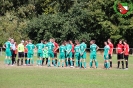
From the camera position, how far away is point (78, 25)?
204 ft

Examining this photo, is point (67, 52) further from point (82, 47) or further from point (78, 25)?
point (78, 25)

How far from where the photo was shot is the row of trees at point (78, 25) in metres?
59.4

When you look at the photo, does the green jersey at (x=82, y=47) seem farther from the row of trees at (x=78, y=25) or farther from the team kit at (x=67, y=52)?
the row of trees at (x=78, y=25)

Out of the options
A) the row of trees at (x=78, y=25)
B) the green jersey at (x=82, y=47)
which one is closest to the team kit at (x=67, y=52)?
the green jersey at (x=82, y=47)

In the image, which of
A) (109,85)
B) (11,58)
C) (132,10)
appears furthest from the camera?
(132,10)

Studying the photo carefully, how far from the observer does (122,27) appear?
2308 inches

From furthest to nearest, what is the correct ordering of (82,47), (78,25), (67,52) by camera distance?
(78,25) < (67,52) < (82,47)

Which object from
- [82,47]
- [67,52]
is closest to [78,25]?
[67,52]

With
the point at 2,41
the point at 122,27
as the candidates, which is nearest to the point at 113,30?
the point at 122,27

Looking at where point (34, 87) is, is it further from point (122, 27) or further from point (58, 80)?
point (122, 27)

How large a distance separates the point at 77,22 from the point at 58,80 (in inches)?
1681

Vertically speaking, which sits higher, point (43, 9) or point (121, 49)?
point (43, 9)

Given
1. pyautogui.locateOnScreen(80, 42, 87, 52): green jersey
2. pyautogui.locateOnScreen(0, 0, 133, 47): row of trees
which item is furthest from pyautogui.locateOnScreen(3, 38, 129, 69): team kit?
pyautogui.locateOnScreen(0, 0, 133, 47): row of trees

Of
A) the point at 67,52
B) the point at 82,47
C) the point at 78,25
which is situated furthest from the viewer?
the point at 78,25
